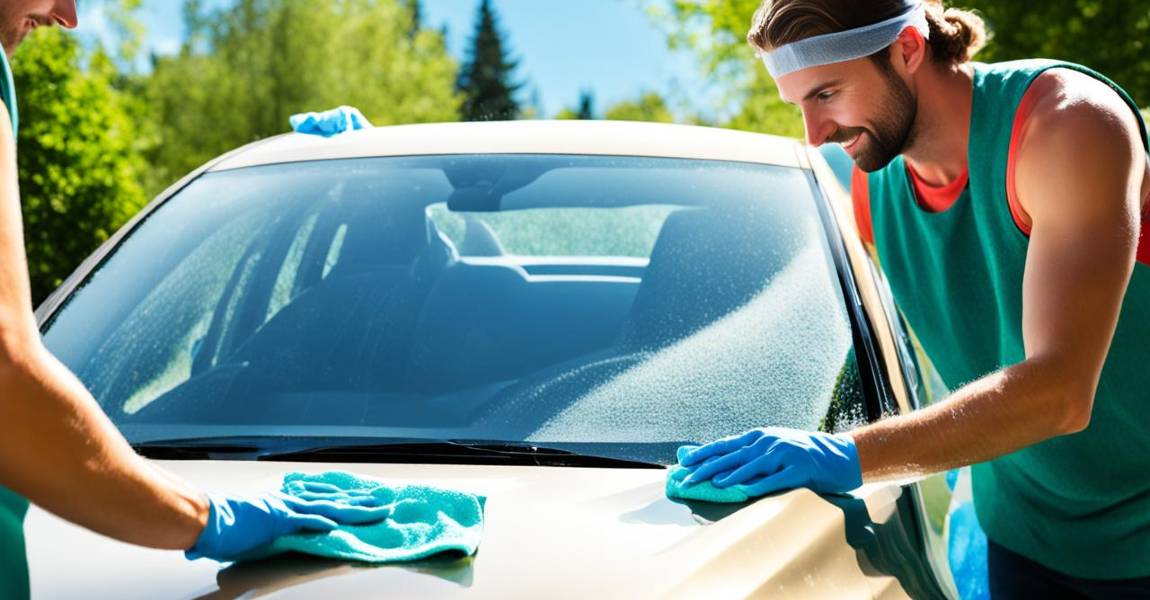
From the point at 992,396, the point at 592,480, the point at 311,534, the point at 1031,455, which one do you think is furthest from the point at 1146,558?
the point at 311,534

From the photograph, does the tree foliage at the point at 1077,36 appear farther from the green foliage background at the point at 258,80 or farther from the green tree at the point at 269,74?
the green tree at the point at 269,74

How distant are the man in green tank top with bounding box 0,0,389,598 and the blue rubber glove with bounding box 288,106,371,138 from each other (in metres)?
1.56

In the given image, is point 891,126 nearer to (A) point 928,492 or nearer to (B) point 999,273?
(B) point 999,273

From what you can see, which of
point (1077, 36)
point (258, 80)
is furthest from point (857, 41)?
point (258, 80)

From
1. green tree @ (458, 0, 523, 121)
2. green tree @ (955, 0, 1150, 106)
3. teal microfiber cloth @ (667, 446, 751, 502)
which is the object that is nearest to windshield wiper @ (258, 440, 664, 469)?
teal microfiber cloth @ (667, 446, 751, 502)

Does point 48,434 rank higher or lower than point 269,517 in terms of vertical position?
higher

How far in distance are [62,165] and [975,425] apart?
10560 mm

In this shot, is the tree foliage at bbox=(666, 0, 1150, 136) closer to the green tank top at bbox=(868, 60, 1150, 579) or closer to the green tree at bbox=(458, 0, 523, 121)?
the green tank top at bbox=(868, 60, 1150, 579)

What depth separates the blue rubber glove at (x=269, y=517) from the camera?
5.13ft

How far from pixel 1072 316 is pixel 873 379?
0.42 meters

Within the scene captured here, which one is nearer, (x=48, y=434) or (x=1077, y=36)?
(x=48, y=434)

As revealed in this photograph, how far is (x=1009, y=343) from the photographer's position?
7.36ft

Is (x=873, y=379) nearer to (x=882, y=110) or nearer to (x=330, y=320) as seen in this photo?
(x=882, y=110)

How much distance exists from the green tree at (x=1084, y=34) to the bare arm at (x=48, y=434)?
13451 millimetres
